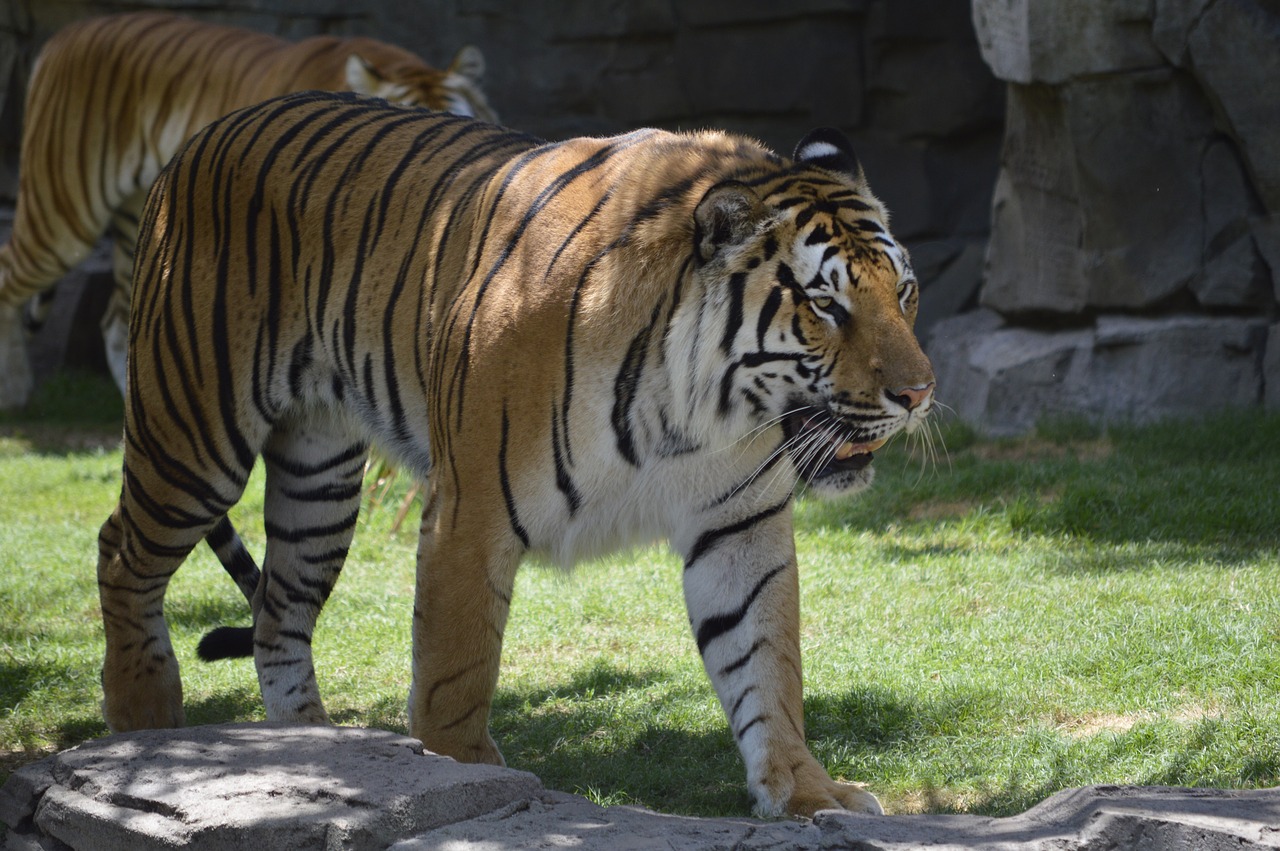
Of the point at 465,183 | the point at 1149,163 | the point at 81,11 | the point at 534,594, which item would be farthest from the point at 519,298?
the point at 81,11

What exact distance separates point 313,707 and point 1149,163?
5358 mm

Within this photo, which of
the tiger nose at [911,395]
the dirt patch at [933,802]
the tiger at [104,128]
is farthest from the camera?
the tiger at [104,128]

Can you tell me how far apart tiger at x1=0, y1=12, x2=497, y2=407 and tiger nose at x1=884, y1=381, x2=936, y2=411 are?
19.5 ft

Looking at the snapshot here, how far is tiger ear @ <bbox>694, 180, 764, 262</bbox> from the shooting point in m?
3.30

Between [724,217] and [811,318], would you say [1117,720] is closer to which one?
[811,318]

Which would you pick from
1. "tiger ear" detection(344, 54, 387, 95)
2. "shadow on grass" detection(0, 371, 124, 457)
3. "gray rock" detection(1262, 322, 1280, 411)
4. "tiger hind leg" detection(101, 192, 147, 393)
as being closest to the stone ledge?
"tiger ear" detection(344, 54, 387, 95)

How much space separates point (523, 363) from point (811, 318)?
0.67 m

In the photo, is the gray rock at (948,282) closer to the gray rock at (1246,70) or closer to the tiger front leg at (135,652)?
the gray rock at (1246,70)

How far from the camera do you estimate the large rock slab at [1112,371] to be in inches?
300

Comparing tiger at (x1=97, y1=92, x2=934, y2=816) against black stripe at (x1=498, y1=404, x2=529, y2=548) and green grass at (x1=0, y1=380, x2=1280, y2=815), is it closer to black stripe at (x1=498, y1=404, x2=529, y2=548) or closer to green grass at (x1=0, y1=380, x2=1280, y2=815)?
black stripe at (x1=498, y1=404, x2=529, y2=548)

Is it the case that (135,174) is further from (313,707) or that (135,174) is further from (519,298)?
(519,298)

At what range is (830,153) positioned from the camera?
3664mm

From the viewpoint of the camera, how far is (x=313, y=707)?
454 cm

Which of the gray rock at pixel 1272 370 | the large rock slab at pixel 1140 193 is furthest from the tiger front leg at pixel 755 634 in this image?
the large rock slab at pixel 1140 193
